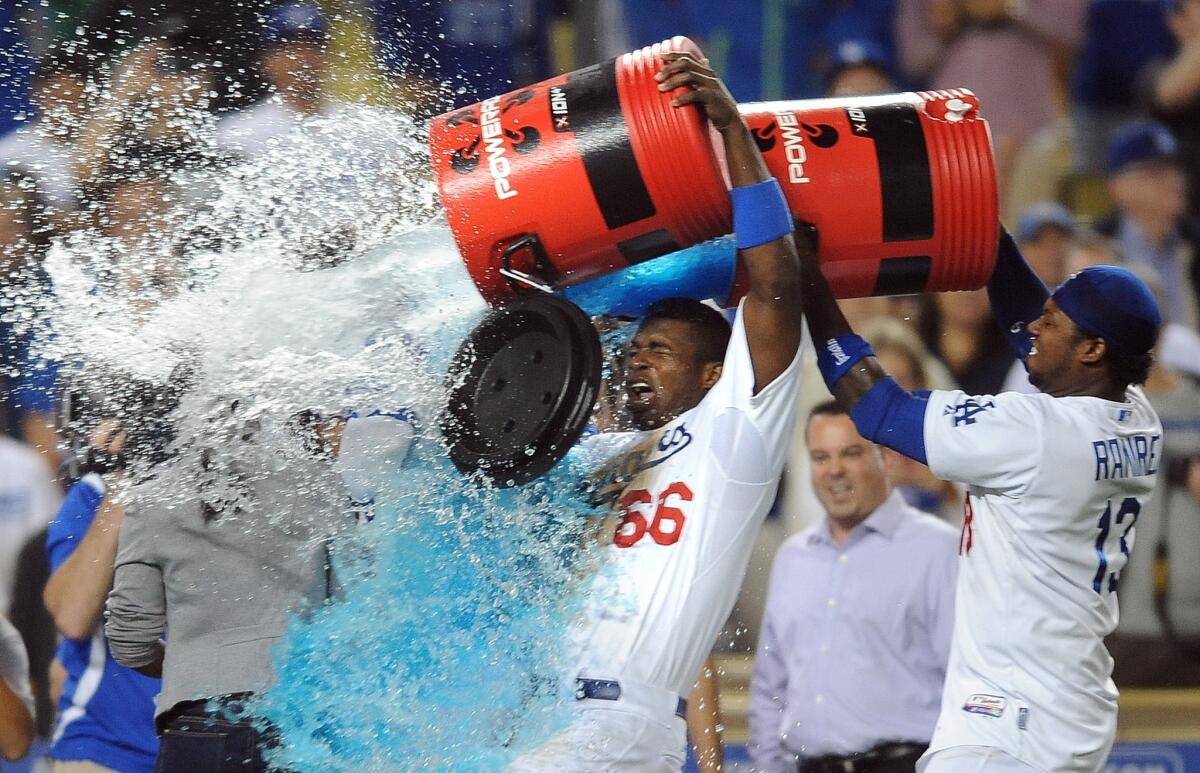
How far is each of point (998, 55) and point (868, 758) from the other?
3892 millimetres

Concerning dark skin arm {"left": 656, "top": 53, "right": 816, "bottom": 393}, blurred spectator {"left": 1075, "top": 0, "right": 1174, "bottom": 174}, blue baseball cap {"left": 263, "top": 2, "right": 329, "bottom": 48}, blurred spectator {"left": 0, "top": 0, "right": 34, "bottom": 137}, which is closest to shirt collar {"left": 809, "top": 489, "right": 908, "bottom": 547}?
dark skin arm {"left": 656, "top": 53, "right": 816, "bottom": 393}

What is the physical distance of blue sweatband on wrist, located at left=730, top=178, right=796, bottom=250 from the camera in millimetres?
3186

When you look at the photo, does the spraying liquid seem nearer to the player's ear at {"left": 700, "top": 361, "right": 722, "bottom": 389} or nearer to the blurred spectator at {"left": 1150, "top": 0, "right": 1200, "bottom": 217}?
the player's ear at {"left": 700, "top": 361, "right": 722, "bottom": 389}

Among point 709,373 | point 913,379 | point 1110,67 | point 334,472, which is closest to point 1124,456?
point 709,373

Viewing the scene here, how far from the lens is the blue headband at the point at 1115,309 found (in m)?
3.39

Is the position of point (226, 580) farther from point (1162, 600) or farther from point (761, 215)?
point (1162, 600)

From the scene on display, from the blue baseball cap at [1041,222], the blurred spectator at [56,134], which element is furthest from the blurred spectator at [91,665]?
the blue baseball cap at [1041,222]

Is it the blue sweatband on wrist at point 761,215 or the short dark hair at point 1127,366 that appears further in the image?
the short dark hair at point 1127,366

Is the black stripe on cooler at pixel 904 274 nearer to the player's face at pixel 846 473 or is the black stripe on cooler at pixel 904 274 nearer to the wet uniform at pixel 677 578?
the wet uniform at pixel 677 578

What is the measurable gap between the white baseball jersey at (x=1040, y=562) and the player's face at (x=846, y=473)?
50.2 inches

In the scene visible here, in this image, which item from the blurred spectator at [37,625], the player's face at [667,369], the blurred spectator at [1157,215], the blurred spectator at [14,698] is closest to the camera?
the player's face at [667,369]

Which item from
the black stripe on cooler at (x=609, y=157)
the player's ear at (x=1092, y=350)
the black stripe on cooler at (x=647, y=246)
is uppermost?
the black stripe on cooler at (x=609, y=157)

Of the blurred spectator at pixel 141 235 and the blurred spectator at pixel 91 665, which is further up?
the blurred spectator at pixel 141 235

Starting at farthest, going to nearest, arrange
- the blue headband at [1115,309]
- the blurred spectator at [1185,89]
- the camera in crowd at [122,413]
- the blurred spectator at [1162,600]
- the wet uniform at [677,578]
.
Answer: the blurred spectator at [1185,89] → the blurred spectator at [1162,600] → the camera in crowd at [122,413] → the blue headband at [1115,309] → the wet uniform at [677,578]
